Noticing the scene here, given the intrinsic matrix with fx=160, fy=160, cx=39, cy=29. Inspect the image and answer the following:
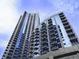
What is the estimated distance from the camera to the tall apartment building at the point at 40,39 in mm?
60000

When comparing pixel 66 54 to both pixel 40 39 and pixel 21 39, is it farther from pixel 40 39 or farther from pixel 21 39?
pixel 21 39

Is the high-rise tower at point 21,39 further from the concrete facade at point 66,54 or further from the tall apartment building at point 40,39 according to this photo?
the concrete facade at point 66,54

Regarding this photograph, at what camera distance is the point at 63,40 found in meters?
64.4

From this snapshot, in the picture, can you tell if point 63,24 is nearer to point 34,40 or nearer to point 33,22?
point 34,40

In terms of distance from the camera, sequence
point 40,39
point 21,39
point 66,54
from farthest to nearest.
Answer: point 21,39
point 40,39
point 66,54

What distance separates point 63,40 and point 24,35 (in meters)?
28.1

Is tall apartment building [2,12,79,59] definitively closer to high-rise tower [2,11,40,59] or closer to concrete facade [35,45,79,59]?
high-rise tower [2,11,40,59]

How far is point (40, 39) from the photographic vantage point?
65.6 m

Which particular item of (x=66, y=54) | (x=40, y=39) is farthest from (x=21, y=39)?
(x=66, y=54)

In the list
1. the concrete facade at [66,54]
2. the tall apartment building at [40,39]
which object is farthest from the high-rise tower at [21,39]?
the concrete facade at [66,54]

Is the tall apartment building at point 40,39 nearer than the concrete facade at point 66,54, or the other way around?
the concrete facade at point 66,54

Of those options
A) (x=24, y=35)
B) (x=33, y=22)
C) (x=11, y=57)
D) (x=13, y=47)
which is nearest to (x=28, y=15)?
(x=33, y=22)

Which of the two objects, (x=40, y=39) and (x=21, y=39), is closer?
(x=40, y=39)

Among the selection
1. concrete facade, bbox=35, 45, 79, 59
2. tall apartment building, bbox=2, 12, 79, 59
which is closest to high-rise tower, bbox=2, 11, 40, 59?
tall apartment building, bbox=2, 12, 79, 59
